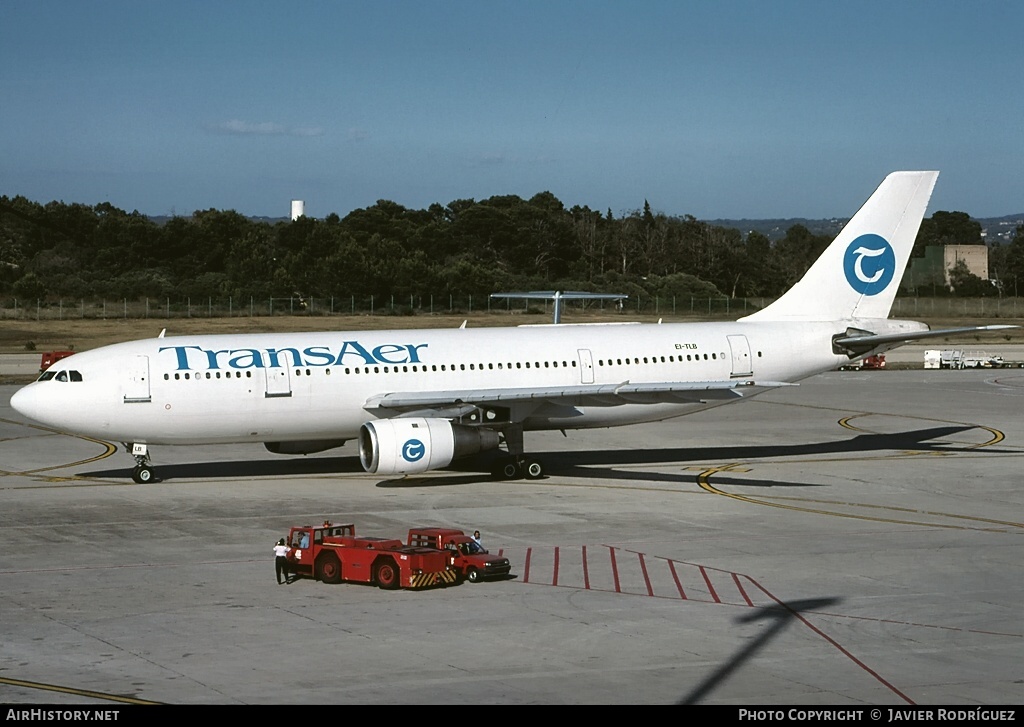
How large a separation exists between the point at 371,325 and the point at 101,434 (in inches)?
2633

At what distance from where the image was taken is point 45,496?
36062 millimetres

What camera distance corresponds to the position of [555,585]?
2494 cm

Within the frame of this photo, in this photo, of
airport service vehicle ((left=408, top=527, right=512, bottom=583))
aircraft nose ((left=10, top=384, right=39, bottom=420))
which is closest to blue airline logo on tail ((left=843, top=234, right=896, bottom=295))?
airport service vehicle ((left=408, top=527, right=512, bottom=583))

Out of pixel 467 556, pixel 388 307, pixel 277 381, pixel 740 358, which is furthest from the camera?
pixel 388 307

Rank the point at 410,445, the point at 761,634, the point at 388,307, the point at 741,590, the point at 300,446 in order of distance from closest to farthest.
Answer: the point at 761,634
the point at 741,590
the point at 410,445
the point at 300,446
the point at 388,307

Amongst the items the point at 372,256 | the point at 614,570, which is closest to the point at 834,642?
the point at 614,570

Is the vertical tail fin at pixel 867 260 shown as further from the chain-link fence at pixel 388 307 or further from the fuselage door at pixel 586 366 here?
the chain-link fence at pixel 388 307

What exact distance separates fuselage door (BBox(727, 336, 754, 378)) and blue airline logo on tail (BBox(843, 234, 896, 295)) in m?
4.88

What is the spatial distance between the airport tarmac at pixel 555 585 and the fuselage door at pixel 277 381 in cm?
281

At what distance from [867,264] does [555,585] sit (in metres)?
23.9

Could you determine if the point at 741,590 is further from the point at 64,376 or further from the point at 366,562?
the point at 64,376

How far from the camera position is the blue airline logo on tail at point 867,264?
44312mm

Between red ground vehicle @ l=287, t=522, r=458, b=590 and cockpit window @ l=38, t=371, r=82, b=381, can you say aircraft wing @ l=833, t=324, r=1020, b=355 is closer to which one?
red ground vehicle @ l=287, t=522, r=458, b=590
